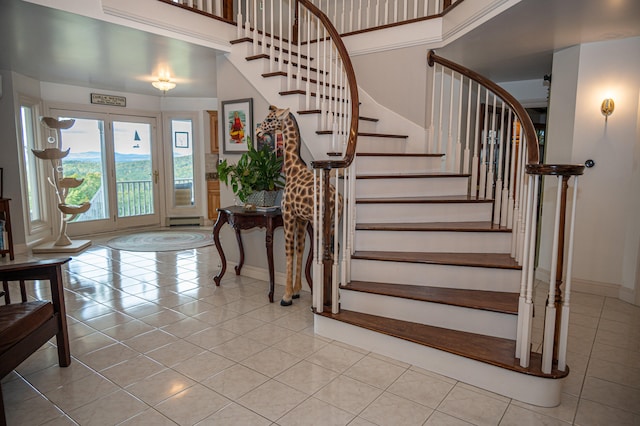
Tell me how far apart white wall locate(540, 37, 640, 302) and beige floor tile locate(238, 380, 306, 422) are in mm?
3229

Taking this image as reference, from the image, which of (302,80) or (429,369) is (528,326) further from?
(302,80)

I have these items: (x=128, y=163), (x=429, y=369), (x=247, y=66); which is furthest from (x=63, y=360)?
(x=128, y=163)

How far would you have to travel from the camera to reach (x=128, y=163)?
7.43 metres

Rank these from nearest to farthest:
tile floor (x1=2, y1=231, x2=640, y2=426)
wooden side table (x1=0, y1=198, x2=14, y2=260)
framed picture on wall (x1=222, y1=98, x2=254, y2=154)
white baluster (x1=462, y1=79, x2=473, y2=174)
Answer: tile floor (x1=2, y1=231, x2=640, y2=426)
white baluster (x1=462, y1=79, x2=473, y2=174)
framed picture on wall (x1=222, y1=98, x2=254, y2=154)
wooden side table (x1=0, y1=198, x2=14, y2=260)

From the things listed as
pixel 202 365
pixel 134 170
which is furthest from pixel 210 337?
pixel 134 170

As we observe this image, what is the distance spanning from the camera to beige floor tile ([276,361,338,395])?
2334 millimetres

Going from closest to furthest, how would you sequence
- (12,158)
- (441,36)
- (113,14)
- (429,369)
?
(429,369) → (113,14) → (441,36) → (12,158)

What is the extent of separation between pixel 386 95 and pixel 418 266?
7.54ft

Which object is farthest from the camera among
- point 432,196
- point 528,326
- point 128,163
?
point 128,163

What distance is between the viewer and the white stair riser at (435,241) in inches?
120

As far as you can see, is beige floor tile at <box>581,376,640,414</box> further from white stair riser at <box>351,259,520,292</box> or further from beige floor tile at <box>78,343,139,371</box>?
beige floor tile at <box>78,343,139,371</box>

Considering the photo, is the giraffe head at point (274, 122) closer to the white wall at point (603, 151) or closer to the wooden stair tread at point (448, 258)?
the wooden stair tread at point (448, 258)

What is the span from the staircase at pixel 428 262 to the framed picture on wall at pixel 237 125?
0.26 metres

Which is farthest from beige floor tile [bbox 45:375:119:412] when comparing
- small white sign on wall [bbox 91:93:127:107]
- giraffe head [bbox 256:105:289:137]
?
small white sign on wall [bbox 91:93:127:107]
